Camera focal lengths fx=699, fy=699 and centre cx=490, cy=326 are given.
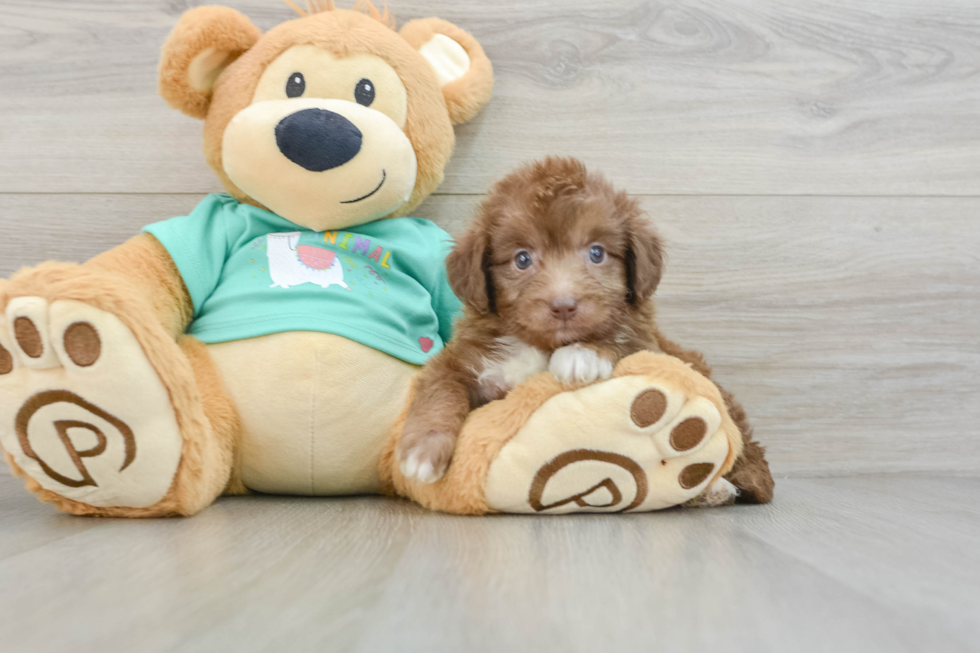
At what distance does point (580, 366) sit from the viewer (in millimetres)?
1163

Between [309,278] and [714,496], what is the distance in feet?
3.00

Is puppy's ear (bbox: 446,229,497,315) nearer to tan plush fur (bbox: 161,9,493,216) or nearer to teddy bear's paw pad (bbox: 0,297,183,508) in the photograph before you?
tan plush fur (bbox: 161,9,493,216)

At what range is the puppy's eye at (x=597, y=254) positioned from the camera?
1.24 meters

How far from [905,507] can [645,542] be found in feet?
2.32

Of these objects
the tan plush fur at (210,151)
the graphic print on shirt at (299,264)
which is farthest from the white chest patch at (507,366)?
the tan plush fur at (210,151)

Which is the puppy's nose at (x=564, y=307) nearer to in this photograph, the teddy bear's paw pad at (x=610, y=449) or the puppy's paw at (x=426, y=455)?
the teddy bear's paw pad at (x=610, y=449)

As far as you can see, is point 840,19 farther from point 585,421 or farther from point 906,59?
point 585,421

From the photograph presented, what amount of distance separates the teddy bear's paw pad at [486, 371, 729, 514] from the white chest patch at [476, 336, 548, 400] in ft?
0.38

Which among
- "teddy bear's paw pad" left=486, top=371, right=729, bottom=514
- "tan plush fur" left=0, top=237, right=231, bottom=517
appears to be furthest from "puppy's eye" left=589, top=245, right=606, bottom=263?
"tan plush fur" left=0, top=237, right=231, bottom=517

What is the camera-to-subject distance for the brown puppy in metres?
1.17

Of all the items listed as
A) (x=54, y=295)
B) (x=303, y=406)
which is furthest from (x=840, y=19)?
(x=54, y=295)

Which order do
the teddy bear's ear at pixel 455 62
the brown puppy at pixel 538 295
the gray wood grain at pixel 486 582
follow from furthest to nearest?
the teddy bear's ear at pixel 455 62 → the brown puppy at pixel 538 295 → the gray wood grain at pixel 486 582

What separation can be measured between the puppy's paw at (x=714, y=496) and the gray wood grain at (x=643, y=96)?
0.80 m

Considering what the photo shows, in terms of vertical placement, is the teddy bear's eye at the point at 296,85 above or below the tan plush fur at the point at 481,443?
above
